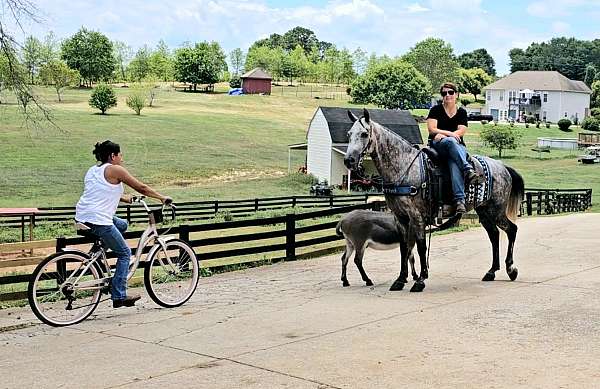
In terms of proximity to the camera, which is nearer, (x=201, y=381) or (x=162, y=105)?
(x=201, y=381)

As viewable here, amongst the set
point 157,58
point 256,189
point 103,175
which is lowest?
point 256,189

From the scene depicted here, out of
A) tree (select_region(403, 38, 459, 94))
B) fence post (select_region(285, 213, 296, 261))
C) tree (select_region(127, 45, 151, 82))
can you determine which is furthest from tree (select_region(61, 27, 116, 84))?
fence post (select_region(285, 213, 296, 261))

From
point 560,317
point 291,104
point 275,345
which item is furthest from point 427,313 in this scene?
point 291,104

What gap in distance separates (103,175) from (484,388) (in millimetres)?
4870

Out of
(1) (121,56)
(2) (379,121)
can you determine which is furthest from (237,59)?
(2) (379,121)

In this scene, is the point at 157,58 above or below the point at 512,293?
above

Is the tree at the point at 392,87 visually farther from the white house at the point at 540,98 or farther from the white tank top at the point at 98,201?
the white tank top at the point at 98,201

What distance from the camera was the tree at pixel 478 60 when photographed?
186 metres

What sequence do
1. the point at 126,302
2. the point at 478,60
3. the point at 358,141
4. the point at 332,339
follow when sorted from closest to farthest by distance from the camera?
the point at 332,339 → the point at 126,302 → the point at 358,141 → the point at 478,60

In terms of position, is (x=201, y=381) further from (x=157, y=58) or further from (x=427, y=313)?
(x=157, y=58)

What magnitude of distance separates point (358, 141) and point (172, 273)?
298cm

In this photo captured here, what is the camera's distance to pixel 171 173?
167 ft

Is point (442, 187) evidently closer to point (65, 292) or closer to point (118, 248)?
point (118, 248)

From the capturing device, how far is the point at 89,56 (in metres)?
119
